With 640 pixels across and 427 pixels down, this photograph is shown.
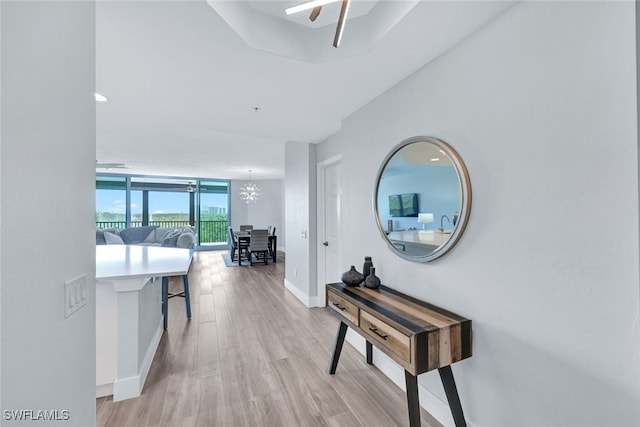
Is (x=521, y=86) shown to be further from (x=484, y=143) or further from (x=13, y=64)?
(x=13, y=64)

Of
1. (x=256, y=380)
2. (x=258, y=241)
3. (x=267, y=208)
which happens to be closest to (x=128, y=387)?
(x=256, y=380)

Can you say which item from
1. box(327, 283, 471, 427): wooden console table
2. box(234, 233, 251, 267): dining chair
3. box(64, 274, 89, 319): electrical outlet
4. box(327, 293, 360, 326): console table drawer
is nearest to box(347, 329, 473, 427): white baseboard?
box(327, 283, 471, 427): wooden console table

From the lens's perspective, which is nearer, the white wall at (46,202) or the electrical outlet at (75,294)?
the white wall at (46,202)

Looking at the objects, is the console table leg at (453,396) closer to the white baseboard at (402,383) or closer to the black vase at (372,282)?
the white baseboard at (402,383)

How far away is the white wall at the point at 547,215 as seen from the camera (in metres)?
0.93

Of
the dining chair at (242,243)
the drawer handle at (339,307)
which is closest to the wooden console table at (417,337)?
the drawer handle at (339,307)

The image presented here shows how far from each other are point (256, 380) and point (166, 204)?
8556 mm

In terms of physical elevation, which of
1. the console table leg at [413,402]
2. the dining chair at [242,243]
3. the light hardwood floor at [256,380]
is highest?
the dining chair at [242,243]

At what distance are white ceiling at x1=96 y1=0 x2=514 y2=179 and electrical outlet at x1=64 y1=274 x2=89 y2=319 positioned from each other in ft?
4.09

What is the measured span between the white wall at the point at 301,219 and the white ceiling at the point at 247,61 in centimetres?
101

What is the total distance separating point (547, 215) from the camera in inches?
44.5

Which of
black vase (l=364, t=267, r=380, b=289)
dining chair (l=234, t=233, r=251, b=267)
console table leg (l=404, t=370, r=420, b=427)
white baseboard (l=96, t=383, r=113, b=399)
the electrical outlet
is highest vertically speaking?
the electrical outlet

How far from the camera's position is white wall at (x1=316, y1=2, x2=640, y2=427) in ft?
3.05

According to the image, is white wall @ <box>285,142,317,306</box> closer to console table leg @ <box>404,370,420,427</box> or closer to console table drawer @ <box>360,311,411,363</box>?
console table drawer @ <box>360,311,411,363</box>
